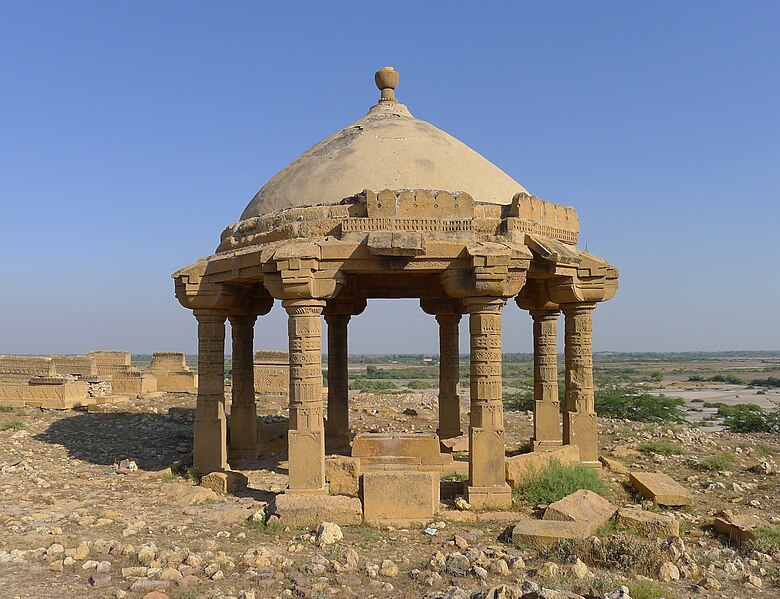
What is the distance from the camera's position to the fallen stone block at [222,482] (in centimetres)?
923

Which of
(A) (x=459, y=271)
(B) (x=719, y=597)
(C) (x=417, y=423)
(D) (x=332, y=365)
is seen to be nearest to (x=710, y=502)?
(B) (x=719, y=597)

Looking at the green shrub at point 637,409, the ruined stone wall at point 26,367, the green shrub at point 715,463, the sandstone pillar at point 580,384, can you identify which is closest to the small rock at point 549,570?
the sandstone pillar at point 580,384

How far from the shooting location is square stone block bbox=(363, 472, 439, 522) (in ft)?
24.8

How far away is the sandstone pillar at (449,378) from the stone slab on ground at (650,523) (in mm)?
6341

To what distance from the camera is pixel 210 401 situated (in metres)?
10.4

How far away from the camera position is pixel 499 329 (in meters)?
8.67

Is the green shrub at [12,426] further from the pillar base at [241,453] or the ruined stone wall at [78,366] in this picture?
the ruined stone wall at [78,366]

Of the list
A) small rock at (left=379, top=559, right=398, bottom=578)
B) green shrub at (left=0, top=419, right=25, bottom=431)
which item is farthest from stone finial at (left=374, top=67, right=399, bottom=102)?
green shrub at (left=0, top=419, right=25, bottom=431)

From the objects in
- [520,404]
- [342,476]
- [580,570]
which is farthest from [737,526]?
[520,404]

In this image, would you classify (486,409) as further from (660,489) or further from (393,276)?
(393,276)

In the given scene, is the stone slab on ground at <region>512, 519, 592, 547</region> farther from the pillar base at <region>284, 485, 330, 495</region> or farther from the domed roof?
the domed roof

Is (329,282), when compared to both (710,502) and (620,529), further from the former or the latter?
(710,502)

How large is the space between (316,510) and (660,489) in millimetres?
4373

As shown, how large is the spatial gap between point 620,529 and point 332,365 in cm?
765
